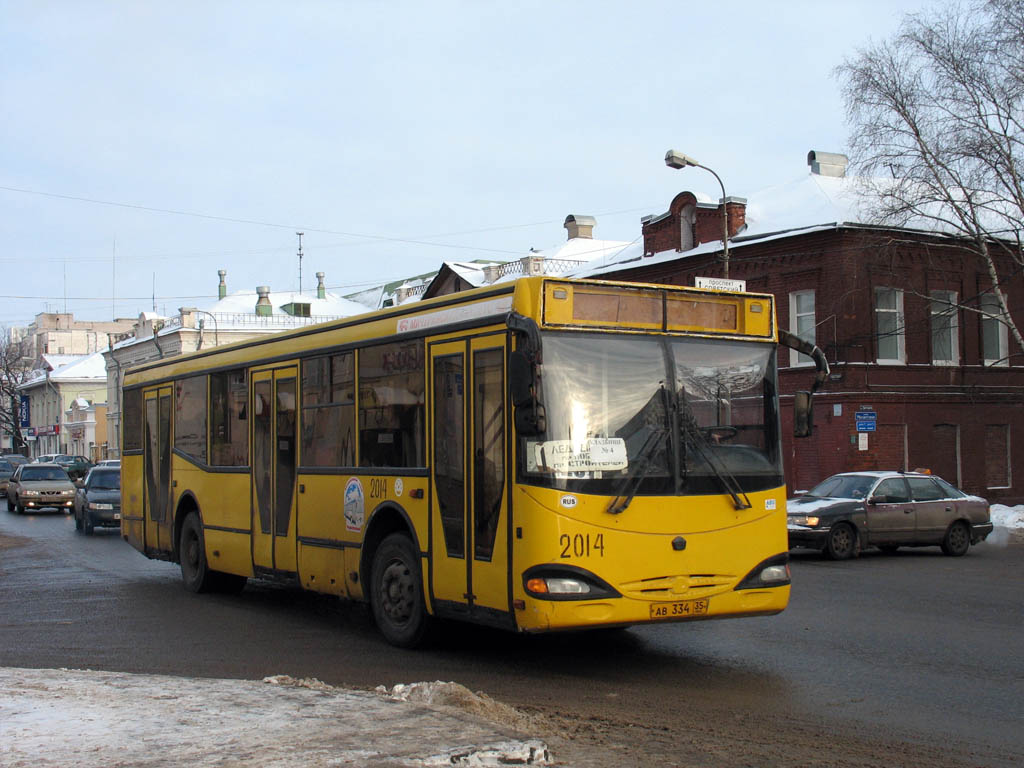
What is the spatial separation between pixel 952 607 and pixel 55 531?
22.7 metres

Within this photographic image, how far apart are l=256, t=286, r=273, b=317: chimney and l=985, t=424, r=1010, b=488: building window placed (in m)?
50.3

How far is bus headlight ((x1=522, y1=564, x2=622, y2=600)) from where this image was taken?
857cm

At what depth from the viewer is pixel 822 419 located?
3438cm

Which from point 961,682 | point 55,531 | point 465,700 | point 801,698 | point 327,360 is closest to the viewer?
point 465,700

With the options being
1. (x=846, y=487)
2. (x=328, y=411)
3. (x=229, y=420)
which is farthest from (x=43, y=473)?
(x=328, y=411)

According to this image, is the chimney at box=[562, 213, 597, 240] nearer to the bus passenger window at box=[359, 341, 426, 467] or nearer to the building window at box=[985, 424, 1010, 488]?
the building window at box=[985, 424, 1010, 488]

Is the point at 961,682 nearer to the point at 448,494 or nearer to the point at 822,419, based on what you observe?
the point at 448,494

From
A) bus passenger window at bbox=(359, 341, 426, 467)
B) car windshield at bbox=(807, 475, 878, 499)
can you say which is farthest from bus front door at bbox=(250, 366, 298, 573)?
car windshield at bbox=(807, 475, 878, 499)

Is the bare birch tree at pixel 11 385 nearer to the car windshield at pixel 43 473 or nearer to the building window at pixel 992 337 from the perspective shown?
the car windshield at pixel 43 473

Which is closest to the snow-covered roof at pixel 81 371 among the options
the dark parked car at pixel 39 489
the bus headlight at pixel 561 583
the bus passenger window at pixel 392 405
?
the dark parked car at pixel 39 489

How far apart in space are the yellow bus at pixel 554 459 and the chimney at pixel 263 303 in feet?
221

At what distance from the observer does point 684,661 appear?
988cm

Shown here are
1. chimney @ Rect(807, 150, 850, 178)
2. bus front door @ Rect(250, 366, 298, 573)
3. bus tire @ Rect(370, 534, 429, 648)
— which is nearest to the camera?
bus tire @ Rect(370, 534, 429, 648)

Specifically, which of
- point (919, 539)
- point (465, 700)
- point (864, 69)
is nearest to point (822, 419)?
point (864, 69)
